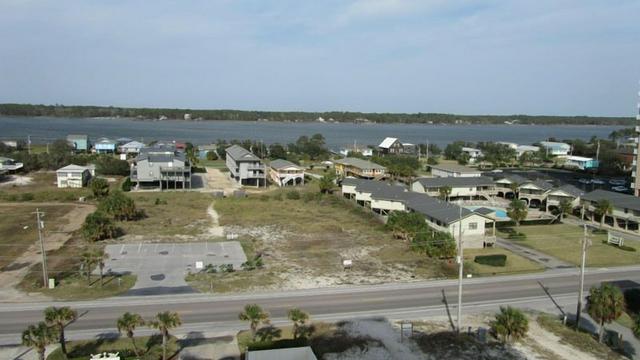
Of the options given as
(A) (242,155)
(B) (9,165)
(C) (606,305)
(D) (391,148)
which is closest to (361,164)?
(A) (242,155)

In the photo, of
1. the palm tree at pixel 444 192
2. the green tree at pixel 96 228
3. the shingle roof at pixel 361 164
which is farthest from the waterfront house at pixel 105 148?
the palm tree at pixel 444 192

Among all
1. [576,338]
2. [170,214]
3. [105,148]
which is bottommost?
[576,338]

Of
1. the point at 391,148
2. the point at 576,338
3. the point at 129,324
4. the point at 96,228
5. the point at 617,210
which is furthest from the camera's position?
the point at 391,148

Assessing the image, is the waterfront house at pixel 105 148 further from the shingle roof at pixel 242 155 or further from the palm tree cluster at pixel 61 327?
the palm tree cluster at pixel 61 327

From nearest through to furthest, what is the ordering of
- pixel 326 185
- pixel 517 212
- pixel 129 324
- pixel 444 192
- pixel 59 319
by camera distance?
pixel 59 319, pixel 129 324, pixel 517 212, pixel 444 192, pixel 326 185

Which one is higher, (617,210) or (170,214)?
(617,210)

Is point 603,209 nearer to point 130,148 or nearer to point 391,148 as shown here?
point 391,148

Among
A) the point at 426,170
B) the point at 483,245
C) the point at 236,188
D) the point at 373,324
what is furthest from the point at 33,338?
the point at 426,170

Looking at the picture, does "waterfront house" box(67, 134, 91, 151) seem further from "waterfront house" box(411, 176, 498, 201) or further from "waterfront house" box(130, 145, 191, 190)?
"waterfront house" box(411, 176, 498, 201)
